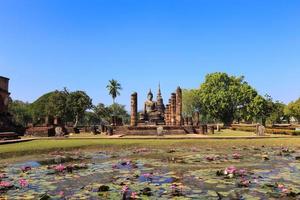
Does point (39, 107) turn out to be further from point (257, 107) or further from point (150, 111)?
point (257, 107)

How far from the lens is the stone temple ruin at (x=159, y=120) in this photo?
3731cm

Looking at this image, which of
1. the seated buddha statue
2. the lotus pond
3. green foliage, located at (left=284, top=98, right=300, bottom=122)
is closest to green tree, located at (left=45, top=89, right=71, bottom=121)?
the seated buddha statue

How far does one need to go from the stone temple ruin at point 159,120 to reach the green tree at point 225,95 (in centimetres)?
964

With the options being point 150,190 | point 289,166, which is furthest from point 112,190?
point 289,166

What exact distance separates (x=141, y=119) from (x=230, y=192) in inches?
2085

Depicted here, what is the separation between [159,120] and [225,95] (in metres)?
15.5

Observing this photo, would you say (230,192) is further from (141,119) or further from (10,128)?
(141,119)

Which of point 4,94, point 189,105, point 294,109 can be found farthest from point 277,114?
point 4,94

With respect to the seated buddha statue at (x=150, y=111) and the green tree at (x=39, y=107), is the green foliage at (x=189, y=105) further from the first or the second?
the seated buddha statue at (x=150, y=111)

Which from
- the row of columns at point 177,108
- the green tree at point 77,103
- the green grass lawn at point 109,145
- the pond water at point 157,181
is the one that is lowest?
the pond water at point 157,181

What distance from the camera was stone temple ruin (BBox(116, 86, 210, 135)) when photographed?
37312 millimetres

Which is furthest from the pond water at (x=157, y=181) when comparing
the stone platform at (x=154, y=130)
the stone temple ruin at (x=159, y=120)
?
the stone platform at (x=154, y=130)

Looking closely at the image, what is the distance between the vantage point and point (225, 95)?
2702 inches

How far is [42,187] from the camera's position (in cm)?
905
